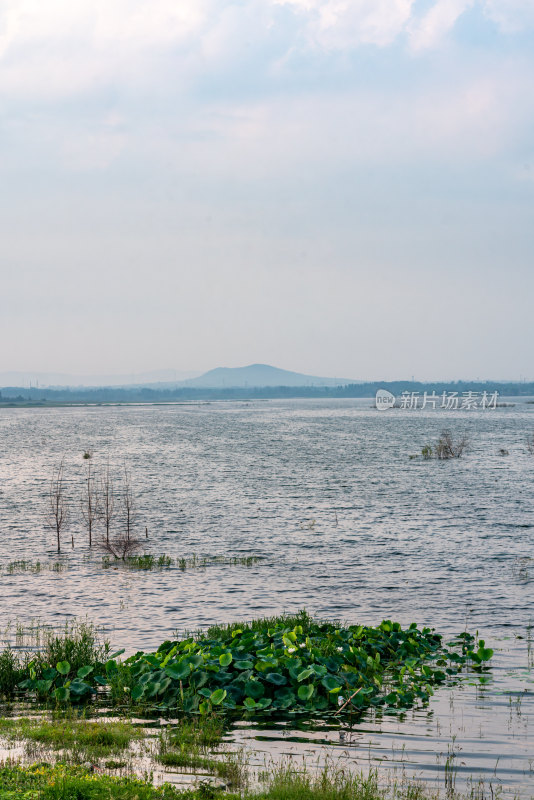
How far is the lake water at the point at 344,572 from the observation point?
491 inches

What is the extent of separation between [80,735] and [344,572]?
18.6 metres

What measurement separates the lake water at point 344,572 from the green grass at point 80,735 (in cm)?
205

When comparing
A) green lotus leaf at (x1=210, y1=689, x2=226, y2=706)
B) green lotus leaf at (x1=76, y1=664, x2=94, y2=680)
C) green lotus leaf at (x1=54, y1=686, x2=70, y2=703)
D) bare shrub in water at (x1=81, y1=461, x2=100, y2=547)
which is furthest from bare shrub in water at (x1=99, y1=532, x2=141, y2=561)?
green lotus leaf at (x1=210, y1=689, x2=226, y2=706)

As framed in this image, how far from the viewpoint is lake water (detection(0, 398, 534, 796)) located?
12477 mm

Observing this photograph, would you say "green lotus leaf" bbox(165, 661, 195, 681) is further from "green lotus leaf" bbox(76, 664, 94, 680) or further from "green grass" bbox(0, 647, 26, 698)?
"green grass" bbox(0, 647, 26, 698)

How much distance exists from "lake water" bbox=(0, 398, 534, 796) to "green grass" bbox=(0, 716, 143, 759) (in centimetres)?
205

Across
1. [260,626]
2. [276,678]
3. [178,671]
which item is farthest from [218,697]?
[260,626]

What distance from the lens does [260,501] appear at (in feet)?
161

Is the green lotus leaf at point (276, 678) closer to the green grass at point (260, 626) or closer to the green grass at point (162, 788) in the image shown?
the green grass at point (162, 788)

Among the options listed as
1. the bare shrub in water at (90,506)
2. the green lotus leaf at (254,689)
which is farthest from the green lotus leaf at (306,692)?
the bare shrub in water at (90,506)

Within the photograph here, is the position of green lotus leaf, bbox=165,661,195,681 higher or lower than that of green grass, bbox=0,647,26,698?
higher

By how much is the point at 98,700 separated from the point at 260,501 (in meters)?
35.1

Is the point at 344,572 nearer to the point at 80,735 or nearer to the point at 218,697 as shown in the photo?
the point at 218,697

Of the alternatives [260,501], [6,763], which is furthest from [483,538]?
[6,763]
